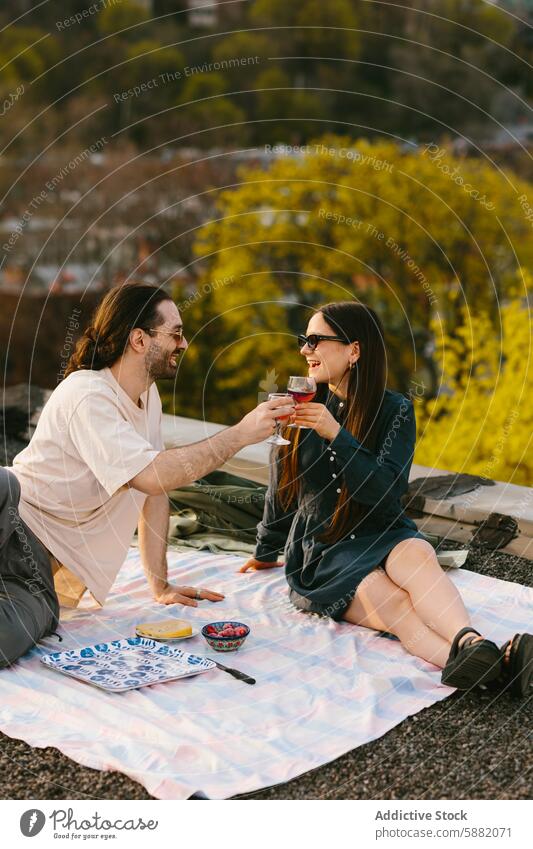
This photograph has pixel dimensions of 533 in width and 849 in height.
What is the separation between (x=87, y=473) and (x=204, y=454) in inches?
22.5

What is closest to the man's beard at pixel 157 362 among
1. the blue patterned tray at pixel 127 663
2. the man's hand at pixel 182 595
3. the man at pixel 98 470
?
the man at pixel 98 470

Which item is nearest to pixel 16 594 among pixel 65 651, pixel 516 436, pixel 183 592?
pixel 65 651

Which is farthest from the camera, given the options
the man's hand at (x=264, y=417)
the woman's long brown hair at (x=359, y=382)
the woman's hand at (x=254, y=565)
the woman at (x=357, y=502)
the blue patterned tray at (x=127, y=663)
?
the woman's hand at (x=254, y=565)

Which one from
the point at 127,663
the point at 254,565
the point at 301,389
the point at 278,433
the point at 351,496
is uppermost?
the point at 301,389

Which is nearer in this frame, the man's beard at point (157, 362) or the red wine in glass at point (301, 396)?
the red wine in glass at point (301, 396)

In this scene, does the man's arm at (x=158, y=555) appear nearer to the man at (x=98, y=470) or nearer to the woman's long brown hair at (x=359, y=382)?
the man at (x=98, y=470)

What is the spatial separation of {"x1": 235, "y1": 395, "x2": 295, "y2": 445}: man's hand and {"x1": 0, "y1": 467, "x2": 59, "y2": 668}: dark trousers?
960 millimetres

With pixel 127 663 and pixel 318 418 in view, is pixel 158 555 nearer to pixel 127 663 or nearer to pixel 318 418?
pixel 127 663

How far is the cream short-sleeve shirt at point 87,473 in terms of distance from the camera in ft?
14.2

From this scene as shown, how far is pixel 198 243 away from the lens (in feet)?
41.5

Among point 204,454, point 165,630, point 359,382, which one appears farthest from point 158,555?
point 359,382

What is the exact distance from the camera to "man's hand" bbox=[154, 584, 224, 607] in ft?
16.1

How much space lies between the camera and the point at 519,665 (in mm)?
3922

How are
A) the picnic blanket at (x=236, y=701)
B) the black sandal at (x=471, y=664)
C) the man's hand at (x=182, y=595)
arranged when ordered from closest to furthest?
the picnic blanket at (x=236, y=701) < the black sandal at (x=471, y=664) < the man's hand at (x=182, y=595)
